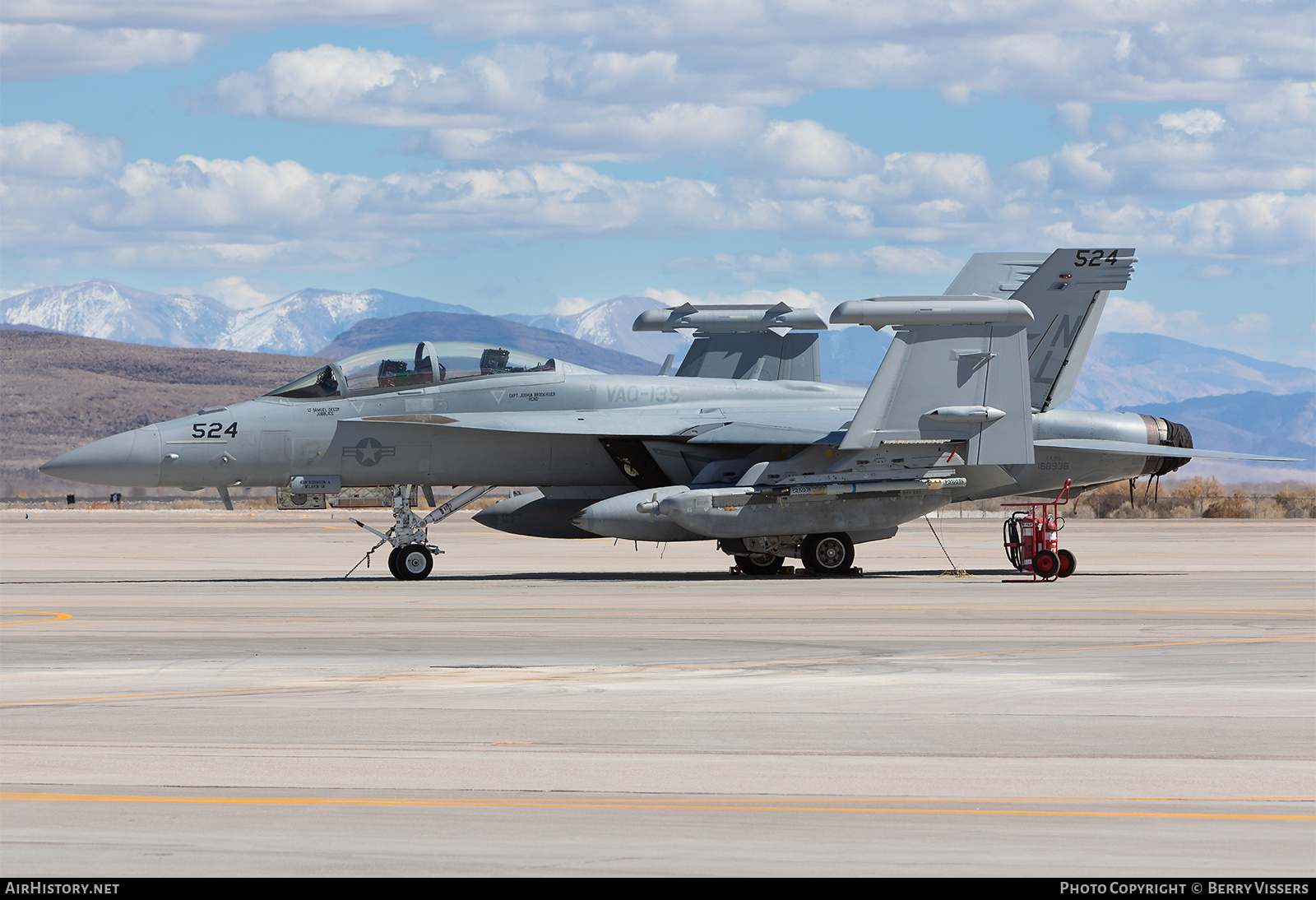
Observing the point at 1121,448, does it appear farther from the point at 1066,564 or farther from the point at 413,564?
the point at 413,564

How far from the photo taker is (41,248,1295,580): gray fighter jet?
66.0 feet

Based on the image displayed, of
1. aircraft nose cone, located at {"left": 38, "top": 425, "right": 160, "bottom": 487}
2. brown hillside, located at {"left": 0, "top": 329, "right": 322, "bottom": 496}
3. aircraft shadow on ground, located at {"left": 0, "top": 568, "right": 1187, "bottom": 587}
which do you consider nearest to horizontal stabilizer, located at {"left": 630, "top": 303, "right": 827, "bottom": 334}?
aircraft shadow on ground, located at {"left": 0, "top": 568, "right": 1187, "bottom": 587}

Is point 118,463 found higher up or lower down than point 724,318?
lower down

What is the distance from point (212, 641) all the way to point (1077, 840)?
9278 mm

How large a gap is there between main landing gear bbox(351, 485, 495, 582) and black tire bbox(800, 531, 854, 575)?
502 centimetres

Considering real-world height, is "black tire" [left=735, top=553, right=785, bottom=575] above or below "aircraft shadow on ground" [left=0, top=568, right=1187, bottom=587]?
above

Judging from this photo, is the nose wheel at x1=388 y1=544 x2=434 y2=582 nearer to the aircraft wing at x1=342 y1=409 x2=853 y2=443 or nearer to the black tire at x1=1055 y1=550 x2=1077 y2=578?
the aircraft wing at x1=342 y1=409 x2=853 y2=443

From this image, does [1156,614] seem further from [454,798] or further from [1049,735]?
[454,798]

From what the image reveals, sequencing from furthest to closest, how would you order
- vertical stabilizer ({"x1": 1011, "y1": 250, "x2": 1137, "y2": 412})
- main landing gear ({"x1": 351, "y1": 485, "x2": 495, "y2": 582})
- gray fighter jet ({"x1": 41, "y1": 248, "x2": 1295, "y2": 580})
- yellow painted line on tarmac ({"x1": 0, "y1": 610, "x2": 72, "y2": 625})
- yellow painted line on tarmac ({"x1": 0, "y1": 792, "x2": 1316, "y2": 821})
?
vertical stabilizer ({"x1": 1011, "y1": 250, "x2": 1137, "y2": 412}), main landing gear ({"x1": 351, "y1": 485, "x2": 495, "y2": 582}), gray fighter jet ({"x1": 41, "y1": 248, "x2": 1295, "y2": 580}), yellow painted line on tarmac ({"x1": 0, "y1": 610, "x2": 72, "y2": 625}), yellow painted line on tarmac ({"x1": 0, "y1": 792, "x2": 1316, "y2": 821})

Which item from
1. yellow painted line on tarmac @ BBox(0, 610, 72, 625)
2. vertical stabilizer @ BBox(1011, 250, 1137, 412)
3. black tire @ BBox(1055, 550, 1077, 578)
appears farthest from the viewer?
vertical stabilizer @ BBox(1011, 250, 1137, 412)

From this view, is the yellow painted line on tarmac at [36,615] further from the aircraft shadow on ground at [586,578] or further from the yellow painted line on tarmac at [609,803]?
the yellow painted line on tarmac at [609,803]

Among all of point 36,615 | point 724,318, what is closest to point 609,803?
point 36,615

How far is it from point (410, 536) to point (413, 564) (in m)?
0.45

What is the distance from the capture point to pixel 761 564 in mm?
22141
